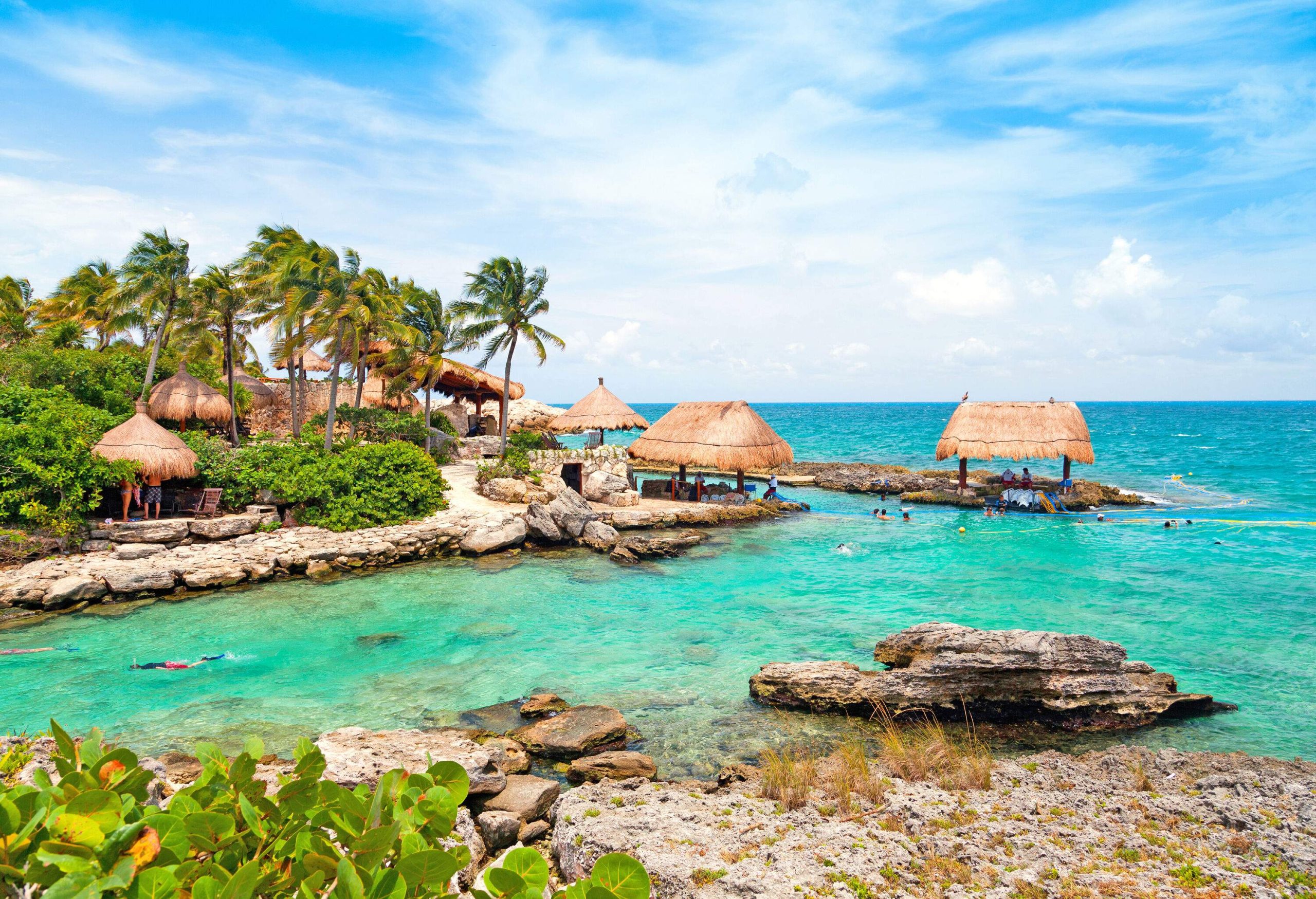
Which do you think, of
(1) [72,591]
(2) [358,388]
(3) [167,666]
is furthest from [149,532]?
(2) [358,388]

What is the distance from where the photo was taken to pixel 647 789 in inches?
260

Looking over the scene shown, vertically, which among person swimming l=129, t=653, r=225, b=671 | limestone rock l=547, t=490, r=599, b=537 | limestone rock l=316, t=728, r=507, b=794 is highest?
limestone rock l=547, t=490, r=599, b=537

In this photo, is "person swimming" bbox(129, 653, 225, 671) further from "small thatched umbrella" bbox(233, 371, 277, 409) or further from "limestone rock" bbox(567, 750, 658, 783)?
"small thatched umbrella" bbox(233, 371, 277, 409)

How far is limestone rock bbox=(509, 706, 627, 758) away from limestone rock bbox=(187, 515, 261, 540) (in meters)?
10.7

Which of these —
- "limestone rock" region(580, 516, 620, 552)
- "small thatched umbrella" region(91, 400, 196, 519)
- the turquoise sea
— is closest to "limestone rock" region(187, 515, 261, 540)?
"small thatched umbrella" region(91, 400, 196, 519)

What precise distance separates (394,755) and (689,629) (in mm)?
6726

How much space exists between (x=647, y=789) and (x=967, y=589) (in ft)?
36.8

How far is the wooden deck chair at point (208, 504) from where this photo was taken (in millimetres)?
15766

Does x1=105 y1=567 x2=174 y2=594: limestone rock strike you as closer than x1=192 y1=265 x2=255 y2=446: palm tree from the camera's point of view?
Yes

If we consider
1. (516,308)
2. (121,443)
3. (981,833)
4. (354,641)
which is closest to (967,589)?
(981,833)

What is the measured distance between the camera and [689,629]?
497 inches

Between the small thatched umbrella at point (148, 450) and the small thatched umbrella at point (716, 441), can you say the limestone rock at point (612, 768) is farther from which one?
the small thatched umbrella at point (716, 441)

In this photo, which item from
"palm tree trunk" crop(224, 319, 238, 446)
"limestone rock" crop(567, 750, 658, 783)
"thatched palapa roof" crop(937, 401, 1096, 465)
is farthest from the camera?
"thatched palapa roof" crop(937, 401, 1096, 465)

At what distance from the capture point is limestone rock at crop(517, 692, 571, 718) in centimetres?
898
